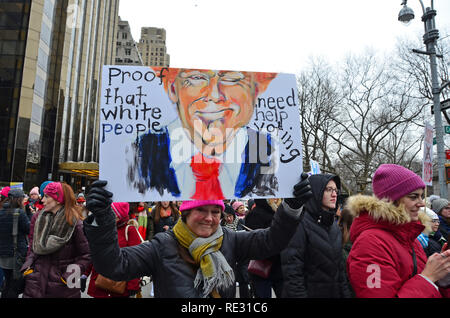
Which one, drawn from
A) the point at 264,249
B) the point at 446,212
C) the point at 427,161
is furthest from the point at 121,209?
the point at 427,161

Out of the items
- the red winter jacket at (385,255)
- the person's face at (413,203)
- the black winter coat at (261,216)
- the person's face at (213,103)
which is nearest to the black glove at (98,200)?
the person's face at (213,103)

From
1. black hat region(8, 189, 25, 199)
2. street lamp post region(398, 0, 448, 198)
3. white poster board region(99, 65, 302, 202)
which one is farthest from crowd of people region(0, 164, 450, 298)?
street lamp post region(398, 0, 448, 198)

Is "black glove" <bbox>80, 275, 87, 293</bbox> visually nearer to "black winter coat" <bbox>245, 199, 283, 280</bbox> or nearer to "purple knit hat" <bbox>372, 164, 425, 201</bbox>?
"black winter coat" <bbox>245, 199, 283, 280</bbox>

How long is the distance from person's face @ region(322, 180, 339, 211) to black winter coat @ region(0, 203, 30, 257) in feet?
13.1

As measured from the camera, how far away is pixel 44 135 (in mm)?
25812

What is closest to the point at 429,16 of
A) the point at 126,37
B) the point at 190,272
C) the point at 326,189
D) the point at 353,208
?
the point at 326,189

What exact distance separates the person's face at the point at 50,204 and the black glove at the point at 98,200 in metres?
1.84

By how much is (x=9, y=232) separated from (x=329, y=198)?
13.7 ft

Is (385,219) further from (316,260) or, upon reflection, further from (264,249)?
(316,260)

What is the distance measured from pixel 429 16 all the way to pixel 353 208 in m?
8.80

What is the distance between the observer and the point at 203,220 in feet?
6.98

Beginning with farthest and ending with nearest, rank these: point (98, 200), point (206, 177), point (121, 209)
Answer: point (121, 209), point (206, 177), point (98, 200)

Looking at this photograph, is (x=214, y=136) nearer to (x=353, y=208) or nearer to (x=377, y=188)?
(x=353, y=208)
